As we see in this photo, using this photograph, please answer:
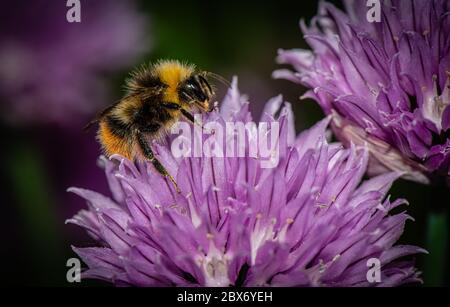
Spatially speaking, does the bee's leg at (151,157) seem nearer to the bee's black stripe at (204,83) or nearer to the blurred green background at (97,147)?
the bee's black stripe at (204,83)

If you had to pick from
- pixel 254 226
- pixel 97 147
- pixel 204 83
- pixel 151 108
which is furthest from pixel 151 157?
pixel 97 147

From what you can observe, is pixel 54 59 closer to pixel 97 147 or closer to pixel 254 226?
pixel 97 147

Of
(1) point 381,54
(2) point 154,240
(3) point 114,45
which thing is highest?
(3) point 114,45

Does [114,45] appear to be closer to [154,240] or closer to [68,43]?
[68,43]

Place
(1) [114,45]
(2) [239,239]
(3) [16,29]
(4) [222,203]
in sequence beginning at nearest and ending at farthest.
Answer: (2) [239,239]
(4) [222,203]
(3) [16,29]
(1) [114,45]

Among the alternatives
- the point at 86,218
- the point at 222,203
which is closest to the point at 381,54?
the point at 222,203

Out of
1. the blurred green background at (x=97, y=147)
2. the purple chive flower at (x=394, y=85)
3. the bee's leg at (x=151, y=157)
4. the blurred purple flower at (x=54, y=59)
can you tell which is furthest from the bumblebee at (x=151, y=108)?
the blurred purple flower at (x=54, y=59)
